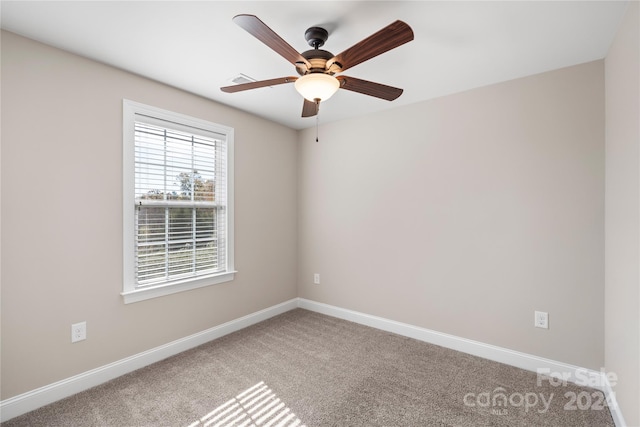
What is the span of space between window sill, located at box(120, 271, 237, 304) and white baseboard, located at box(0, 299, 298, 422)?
1.50 feet

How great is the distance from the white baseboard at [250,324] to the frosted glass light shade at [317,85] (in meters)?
2.45

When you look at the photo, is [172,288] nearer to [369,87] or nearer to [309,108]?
[309,108]

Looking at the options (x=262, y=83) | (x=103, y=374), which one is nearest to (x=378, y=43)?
(x=262, y=83)

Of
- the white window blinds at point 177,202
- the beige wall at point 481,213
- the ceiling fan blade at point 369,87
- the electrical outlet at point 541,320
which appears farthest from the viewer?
the white window blinds at point 177,202

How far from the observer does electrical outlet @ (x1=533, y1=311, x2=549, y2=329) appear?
2.40 metres

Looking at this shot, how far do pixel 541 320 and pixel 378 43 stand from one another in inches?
95.7

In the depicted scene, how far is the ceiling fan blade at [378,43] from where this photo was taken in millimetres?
1392

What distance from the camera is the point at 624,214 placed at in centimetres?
174

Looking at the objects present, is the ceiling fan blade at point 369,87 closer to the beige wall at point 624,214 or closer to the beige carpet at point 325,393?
the beige wall at point 624,214

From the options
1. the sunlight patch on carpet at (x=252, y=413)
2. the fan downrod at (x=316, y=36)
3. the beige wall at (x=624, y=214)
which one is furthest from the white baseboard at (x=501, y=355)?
the fan downrod at (x=316, y=36)

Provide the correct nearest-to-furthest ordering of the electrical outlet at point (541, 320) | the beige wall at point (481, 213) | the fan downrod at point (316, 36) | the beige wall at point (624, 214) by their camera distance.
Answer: the beige wall at point (624, 214)
the fan downrod at point (316, 36)
the beige wall at point (481, 213)
the electrical outlet at point (541, 320)

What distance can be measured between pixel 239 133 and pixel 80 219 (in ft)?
5.51

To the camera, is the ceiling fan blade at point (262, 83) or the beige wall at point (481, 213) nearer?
the ceiling fan blade at point (262, 83)

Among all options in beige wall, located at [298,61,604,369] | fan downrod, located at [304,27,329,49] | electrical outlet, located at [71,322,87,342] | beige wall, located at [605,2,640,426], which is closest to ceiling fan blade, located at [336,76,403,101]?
fan downrod, located at [304,27,329,49]
